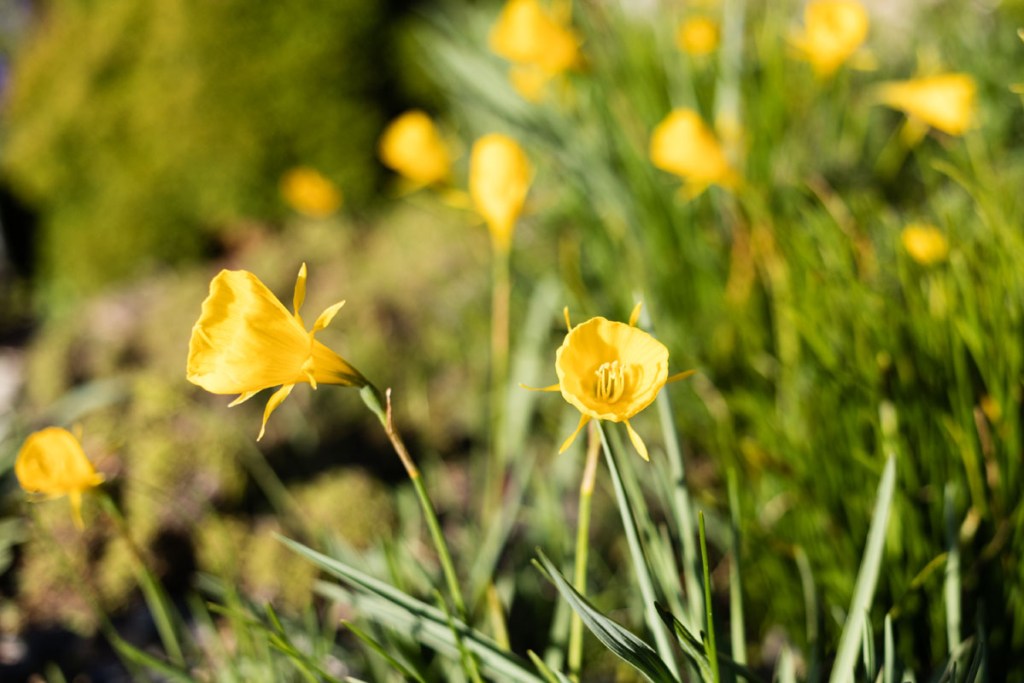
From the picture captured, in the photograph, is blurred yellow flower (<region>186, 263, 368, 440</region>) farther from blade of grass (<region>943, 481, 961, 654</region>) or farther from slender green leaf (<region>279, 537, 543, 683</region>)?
blade of grass (<region>943, 481, 961, 654</region>)

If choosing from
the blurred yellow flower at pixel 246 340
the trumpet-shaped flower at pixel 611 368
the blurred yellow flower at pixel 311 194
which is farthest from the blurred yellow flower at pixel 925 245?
the blurred yellow flower at pixel 311 194

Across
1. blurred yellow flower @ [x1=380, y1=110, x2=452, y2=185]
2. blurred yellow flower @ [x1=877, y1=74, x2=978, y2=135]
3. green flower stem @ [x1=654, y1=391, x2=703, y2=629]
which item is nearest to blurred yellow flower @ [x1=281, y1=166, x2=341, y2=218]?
blurred yellow flower @ [x1=380, y1=110, x2=452, y2=185]

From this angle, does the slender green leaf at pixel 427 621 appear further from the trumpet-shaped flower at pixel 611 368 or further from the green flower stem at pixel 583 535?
the trumpet-shaped flower at pixel 611 368

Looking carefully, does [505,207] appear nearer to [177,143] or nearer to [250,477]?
[250,477]

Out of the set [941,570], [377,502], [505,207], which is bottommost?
[377,502]

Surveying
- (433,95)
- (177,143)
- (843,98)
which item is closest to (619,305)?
(843,98)

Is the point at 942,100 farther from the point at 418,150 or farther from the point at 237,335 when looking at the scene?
the point at 237,335
